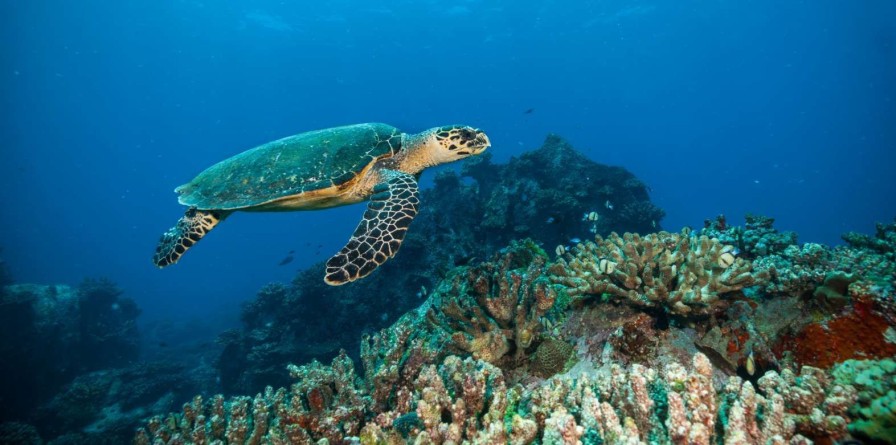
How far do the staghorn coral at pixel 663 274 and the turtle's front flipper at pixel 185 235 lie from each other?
19.5 feet

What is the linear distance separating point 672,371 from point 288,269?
77170mm

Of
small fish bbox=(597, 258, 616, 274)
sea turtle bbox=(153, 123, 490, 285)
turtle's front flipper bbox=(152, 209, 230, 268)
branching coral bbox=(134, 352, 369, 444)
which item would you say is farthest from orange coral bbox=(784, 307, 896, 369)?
turtle's front flipper bbox=(152, 209, 230, 268)

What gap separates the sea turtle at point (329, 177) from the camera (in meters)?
5.12

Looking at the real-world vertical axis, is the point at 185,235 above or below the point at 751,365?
above

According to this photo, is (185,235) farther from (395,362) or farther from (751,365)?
(751,365)

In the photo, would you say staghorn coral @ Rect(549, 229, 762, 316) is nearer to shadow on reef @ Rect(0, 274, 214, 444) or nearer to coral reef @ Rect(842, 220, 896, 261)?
coral reef @ Rect(842, 220, 896, 261)

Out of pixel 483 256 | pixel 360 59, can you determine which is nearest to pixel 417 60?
pixel 360 59

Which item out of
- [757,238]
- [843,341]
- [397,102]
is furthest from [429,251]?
[397,102]

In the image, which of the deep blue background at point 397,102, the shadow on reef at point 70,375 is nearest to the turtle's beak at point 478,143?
the shadow on reef at point 70,375

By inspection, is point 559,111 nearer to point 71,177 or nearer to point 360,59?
point 360,59

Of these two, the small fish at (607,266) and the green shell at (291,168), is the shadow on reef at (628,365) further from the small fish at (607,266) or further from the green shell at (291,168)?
the green shell at (291,168)

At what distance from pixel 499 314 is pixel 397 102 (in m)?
90.8

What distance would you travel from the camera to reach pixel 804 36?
6312 centimetres

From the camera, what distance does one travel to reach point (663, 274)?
3.11 metres
